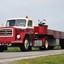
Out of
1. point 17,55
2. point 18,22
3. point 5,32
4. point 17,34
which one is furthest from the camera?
point 18,22

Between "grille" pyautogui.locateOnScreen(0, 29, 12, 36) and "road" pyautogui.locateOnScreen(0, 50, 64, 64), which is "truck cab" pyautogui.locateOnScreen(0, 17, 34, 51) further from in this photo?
"road" pyautogui.locateOnScreen(0, 50, 64, 64)

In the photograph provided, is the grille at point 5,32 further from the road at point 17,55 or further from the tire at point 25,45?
the road at point 17,55

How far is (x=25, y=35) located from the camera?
29562 millimetres

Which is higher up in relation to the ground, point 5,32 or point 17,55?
point 5,32

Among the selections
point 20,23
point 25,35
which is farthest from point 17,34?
point 20,23

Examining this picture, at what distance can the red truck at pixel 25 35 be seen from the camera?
1145 inches

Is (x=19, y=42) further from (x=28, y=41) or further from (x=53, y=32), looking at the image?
(x=53, y=32)

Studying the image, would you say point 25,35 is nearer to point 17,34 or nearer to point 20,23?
point 17,34

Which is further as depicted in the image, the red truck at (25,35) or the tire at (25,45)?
the tire at (25,45)

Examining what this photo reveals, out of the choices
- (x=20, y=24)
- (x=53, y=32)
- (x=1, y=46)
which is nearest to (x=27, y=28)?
(x=20, y=24)

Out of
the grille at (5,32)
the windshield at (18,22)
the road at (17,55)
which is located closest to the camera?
the road at (17,55)

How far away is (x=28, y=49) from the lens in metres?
30.5

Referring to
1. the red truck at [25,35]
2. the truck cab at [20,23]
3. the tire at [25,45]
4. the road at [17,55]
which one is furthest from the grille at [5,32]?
the road at [17,55]

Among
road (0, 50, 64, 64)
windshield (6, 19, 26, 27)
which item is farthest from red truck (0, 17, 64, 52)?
road (0, 50, 64, 64)
